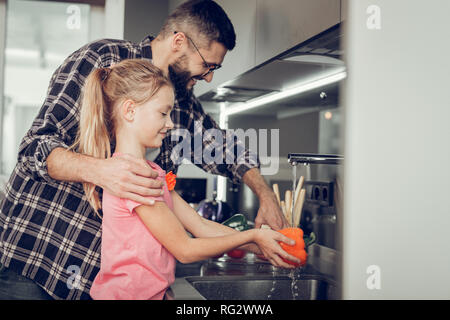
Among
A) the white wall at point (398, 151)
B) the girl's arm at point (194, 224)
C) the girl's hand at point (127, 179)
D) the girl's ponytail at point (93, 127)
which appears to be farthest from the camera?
the girl's arm at point (194, 224)

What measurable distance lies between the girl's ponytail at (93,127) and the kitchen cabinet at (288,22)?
0.48 meters

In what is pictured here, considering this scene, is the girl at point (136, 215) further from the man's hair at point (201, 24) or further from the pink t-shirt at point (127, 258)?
the man's hair at point (201, 24)

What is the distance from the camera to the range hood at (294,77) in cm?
120

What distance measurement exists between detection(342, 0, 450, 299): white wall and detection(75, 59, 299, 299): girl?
0.91 ft

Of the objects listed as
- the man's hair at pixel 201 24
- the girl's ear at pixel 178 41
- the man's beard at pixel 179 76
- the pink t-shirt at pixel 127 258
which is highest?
the man's hair at pixel 201 24

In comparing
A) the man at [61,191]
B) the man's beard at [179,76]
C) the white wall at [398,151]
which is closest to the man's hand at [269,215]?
the man's beard at [179,76]

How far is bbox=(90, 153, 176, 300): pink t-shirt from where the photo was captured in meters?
0.88

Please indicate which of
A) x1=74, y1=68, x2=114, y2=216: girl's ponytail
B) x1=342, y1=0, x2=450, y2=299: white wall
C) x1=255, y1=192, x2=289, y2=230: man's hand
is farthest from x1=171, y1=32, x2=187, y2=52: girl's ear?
x1=342, y1=0, x2=450, y2=299: white wall

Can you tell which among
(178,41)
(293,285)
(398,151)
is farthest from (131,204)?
(293,285)

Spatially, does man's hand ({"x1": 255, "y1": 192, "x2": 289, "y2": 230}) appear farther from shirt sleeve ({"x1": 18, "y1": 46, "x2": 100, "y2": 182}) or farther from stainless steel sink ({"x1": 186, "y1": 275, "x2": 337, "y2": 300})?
shirt sleeve ({"x1": 18, "y1": 46, "x2": 100, "y2": 182})

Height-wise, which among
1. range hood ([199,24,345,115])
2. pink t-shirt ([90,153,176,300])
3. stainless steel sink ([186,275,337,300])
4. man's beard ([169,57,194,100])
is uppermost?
range hood ([199,24,345,115])

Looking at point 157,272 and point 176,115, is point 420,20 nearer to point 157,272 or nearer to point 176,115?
point 157,272

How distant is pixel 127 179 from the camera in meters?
0.83
